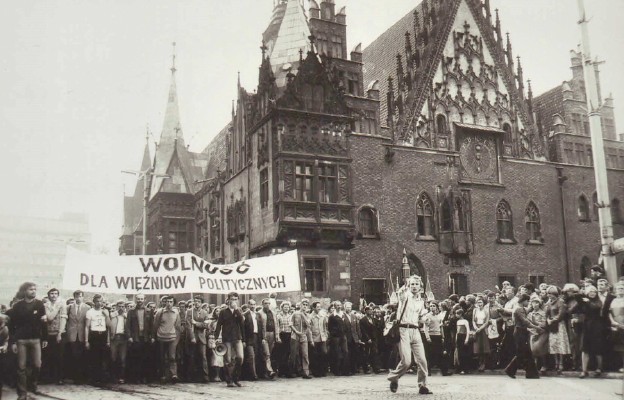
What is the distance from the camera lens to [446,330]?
17.5 m

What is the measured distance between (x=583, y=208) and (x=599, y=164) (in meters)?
21.3

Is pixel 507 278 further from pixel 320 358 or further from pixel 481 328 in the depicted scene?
pixel 320 358

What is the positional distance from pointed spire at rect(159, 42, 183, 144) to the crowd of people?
1191 inches

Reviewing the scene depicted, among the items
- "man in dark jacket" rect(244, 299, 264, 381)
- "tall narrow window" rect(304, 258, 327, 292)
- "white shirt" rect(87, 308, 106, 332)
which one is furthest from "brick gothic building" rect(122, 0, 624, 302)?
"white shirt" rect(87, 308, 106, 332)

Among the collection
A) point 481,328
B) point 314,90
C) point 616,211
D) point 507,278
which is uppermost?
point 314,90

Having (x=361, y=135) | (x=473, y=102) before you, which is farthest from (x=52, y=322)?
(x=473, y=102)

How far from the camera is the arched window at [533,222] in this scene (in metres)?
33.3

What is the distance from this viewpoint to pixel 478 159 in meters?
32.4

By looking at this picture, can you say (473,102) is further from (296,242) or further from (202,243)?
(202,243)

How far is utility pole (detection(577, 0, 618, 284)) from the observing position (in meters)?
14.5

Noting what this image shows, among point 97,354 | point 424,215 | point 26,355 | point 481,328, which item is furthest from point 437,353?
point 424,215

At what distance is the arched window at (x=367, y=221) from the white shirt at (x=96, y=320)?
50.6ft

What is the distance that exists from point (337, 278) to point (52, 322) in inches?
541

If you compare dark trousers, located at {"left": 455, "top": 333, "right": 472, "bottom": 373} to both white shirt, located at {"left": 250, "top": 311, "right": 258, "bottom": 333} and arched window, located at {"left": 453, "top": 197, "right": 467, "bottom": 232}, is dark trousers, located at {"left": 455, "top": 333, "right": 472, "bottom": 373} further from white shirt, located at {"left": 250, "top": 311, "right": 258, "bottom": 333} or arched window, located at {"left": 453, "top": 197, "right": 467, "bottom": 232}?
arched window, located at {"left": 453, "top": 197, "right": 467, "bottom": 232}
